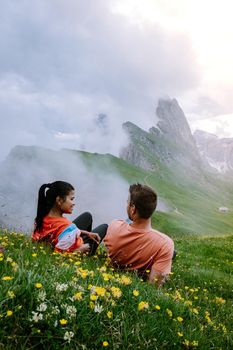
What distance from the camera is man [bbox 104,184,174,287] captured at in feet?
25.4

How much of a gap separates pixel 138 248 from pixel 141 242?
0.54ft

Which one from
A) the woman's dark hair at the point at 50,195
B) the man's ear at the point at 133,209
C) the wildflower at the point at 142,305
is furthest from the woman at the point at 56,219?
the wildflower at the point at 142,305

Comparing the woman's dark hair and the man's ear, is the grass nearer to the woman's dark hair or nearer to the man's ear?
the man's ear

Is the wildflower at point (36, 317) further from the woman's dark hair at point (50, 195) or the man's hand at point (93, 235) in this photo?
the man's hand at point (93, 235)

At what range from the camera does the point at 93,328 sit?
3.99 meters

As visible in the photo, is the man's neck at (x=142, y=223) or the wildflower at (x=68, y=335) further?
the man's neck at (x=142, y=223)

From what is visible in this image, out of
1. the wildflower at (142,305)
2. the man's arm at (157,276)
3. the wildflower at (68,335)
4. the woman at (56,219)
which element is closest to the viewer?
the wildflower at (68,335)

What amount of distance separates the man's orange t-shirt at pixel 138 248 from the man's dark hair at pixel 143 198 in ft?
1.97

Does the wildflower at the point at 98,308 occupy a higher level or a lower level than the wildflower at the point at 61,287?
lower

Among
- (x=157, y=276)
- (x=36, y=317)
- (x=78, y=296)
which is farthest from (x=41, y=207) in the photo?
(x=36, y=317)

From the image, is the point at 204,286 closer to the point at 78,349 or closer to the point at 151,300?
the point at 151,300

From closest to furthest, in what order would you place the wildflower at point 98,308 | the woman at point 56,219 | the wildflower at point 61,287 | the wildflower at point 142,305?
the wildflower at point 98,308, the wildflower at point 61,287, the wildflower at point 142,305, the woman at point 56,219

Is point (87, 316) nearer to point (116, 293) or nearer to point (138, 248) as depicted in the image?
point (116, 293)

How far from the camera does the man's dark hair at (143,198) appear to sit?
25.3ft
